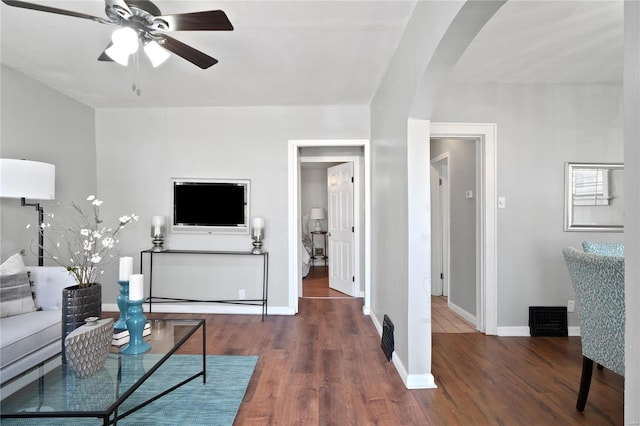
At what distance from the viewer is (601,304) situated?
1728mm

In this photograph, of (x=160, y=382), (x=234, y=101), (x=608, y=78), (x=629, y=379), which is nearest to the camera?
(x=629, y=379)

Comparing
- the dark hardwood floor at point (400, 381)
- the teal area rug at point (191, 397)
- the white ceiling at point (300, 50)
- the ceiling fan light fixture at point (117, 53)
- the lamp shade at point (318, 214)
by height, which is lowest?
the dark hardwood floor at point (400, 381)

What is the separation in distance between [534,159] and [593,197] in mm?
694

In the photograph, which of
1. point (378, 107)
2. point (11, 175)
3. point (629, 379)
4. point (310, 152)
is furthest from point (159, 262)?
point (629, 379)

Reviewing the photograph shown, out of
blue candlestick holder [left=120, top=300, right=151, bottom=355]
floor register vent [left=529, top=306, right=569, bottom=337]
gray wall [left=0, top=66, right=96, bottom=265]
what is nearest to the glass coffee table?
blue candlestick holder [left=120, top=300, right=151, bottom=355]

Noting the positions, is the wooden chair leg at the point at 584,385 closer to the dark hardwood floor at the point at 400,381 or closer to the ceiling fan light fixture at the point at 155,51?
the dark hardwood floor at the point at 400,381

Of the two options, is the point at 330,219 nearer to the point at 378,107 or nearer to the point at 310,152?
the point at 310,152

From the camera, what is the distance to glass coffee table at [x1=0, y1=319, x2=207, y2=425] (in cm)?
128

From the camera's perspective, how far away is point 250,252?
372 cm

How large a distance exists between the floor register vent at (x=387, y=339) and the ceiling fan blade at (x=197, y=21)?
247 cm

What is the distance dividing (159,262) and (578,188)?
15.6ft

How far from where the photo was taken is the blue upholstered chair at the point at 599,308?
64.2 inches

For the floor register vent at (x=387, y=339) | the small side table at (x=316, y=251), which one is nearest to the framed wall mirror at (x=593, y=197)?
the floor register vent at (x=387, y=339)

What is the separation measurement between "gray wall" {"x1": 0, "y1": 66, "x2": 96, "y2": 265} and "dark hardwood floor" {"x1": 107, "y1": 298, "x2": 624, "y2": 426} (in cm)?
197
